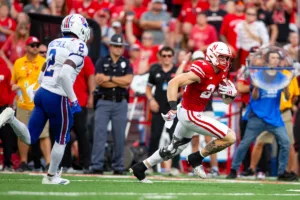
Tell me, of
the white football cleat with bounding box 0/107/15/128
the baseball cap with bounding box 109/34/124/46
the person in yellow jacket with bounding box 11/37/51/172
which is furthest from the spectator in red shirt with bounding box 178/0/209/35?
the white football cleat with bounding box 0/107/15/128

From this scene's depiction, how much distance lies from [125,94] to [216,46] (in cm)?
368

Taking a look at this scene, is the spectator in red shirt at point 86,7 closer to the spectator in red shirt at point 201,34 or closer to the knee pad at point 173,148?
the spectator in red shirt at point 201,34

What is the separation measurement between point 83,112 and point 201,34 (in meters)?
4.24

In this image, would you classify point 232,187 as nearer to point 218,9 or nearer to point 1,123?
point 1,123

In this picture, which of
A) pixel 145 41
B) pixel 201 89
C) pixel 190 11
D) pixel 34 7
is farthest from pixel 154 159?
pixel 34 7

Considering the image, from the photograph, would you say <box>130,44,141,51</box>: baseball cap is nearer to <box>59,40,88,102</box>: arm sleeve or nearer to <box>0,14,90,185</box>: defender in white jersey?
<box>0,14,90,185</box>: defender in white jersey

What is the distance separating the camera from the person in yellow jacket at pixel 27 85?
15.5m

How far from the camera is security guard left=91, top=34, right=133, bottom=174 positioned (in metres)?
15.6

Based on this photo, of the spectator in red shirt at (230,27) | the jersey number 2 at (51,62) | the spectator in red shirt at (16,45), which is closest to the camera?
the jersey number 2 at (51,62)

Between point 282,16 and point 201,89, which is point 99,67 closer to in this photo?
point 201,89

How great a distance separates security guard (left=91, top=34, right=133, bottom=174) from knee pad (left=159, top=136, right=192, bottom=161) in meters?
3.04

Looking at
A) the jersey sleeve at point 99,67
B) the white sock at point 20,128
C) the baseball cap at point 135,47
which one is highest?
the baseball cap at point 135,47

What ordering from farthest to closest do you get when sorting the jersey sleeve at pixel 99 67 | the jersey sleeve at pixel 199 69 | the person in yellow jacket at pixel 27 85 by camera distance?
the jersey sleeve at pixel 99 67 → the person in yellow jacket at pixel 27 85 → the jersey sleeve at pixel 199 69

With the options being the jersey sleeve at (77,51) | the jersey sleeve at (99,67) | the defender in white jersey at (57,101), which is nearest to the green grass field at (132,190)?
the defender in white jersey at (57,101)
